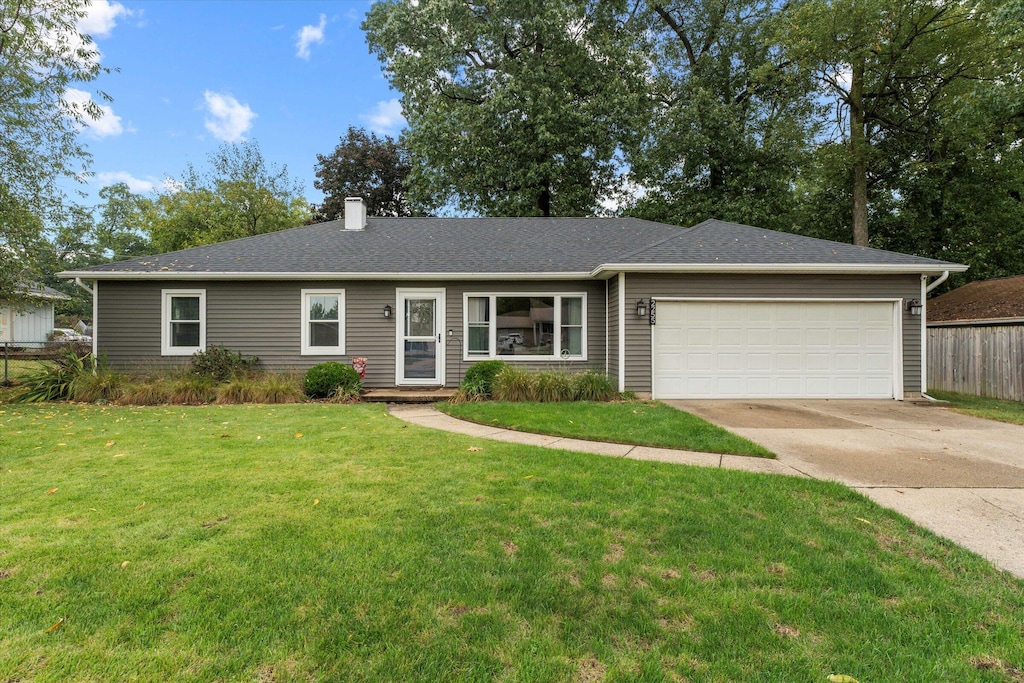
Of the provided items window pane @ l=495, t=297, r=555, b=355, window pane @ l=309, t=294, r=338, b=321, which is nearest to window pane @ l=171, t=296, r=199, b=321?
window pane @ l=309, t=294, r=338, b=321

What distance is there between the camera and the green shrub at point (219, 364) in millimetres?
9762

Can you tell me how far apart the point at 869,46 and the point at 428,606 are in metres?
20.9

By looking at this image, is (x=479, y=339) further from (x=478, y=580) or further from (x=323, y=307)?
(x=478, y=580)

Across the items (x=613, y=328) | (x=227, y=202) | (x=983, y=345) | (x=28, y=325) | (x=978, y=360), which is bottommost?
(x=978, y=360)

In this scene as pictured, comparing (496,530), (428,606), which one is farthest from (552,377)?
(428,606)

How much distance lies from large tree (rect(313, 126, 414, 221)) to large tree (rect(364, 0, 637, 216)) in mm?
5708

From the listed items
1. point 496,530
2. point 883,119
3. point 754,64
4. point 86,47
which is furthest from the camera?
point 754,64

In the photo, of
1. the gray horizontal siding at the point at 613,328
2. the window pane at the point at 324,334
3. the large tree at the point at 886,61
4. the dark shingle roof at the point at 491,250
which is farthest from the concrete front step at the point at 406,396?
the large tree at the point at 886,61

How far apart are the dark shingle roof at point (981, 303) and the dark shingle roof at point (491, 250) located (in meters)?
4.94

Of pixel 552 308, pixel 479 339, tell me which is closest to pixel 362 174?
pixel 479 339

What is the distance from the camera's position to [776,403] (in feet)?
28.5

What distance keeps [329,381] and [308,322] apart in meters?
1.94

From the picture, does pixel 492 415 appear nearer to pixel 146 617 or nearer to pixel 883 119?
pixel 146 617

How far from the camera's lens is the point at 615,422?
653 cm
